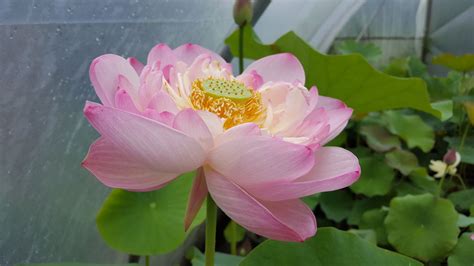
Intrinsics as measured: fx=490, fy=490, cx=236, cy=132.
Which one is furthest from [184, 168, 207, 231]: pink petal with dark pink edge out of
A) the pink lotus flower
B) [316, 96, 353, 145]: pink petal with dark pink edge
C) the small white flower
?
the small white flower

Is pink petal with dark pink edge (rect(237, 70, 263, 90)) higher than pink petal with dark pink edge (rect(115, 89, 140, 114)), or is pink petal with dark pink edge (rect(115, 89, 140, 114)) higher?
pink petal with dark pink edge (rect(115, 89, 140, 114))

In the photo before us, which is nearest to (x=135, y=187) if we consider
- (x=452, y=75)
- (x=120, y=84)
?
(x=120, y=84)

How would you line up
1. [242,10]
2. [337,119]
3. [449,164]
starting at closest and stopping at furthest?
[337,119] < [242,10] < [449,164]

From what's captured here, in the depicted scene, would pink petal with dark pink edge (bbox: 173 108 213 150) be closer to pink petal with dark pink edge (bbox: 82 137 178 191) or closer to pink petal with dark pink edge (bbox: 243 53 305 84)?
pink petal with dark pink edge (bbox: 82 137 178 191)

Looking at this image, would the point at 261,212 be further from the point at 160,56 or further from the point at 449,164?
the point at 449,164

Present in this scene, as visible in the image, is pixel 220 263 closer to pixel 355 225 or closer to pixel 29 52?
pixel 29 52

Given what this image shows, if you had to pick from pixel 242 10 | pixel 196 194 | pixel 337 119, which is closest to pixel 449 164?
pixel 242 10

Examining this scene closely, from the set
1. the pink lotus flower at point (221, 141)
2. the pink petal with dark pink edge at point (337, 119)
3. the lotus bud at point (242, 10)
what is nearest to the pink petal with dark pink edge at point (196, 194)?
the pink lotus flower at point (221, 141)
